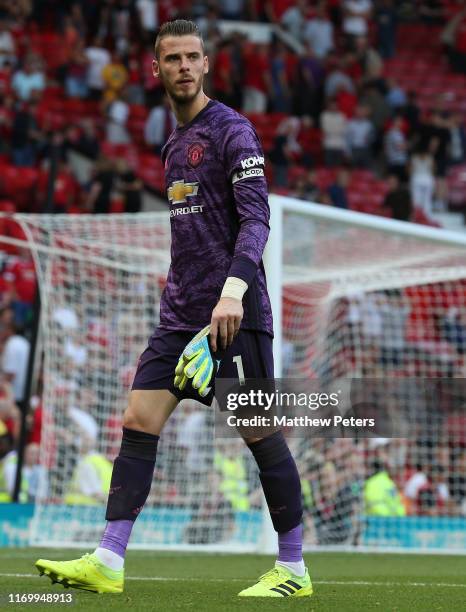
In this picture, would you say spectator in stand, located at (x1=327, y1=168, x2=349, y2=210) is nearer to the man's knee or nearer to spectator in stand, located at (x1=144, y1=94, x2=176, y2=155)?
spectator in stand, located at (x1=144, y1=94, x2=176, y2=155)

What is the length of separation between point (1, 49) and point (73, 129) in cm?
168

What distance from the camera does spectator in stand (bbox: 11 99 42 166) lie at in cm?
1592

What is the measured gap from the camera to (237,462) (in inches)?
402

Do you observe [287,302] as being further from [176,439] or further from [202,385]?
[202,385]

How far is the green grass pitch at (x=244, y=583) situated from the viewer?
14.2 ft

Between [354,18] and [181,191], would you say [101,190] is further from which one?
[181,191]

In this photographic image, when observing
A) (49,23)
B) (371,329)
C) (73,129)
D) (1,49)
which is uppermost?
(49,23)

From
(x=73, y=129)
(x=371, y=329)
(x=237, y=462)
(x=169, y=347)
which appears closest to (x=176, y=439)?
(x=237, y=462)

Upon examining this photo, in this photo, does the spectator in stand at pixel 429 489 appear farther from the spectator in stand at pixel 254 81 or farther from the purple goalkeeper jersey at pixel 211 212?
the spectator in stand at pixel 254 81

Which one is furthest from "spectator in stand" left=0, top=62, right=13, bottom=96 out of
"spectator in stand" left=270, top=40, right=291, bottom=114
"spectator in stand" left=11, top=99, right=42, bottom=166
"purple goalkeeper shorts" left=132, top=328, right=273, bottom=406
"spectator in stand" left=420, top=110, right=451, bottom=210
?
"purple goalkeeper shorts" left=132, top=328, right=273, bottom=406

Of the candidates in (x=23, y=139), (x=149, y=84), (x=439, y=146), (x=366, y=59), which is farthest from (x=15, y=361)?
(x=366, y=59)

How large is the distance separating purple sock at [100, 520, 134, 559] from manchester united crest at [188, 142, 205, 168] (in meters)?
1.24

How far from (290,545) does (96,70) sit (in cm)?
1413

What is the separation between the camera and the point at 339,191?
17781 mm
